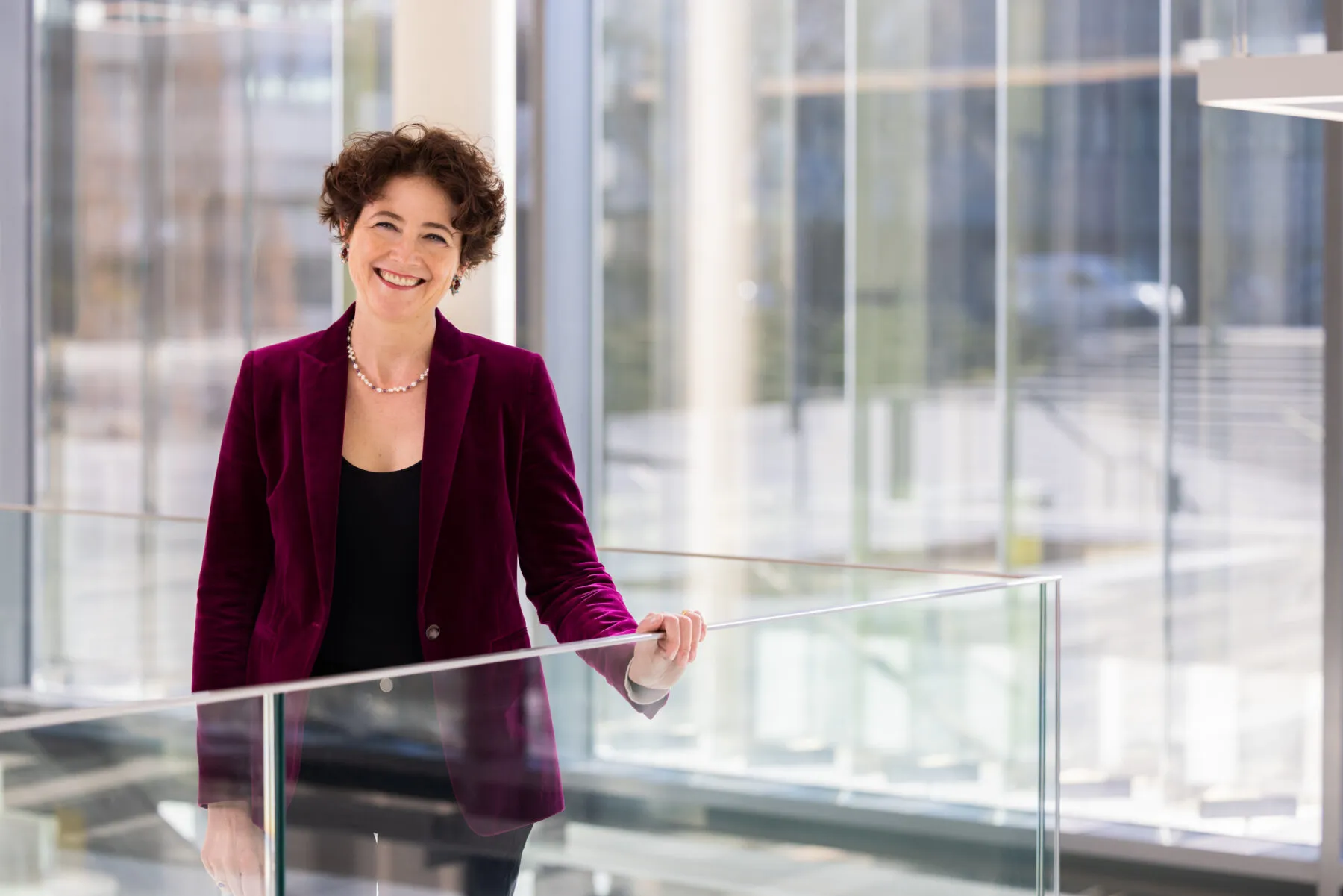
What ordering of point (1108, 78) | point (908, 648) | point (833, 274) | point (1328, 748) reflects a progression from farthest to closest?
point (833, 274) → point (1108, 78) → point (1328, 748) → point (908, 648)

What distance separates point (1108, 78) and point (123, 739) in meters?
4.74

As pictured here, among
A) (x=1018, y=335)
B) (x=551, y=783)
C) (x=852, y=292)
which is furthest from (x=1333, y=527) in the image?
(x=551, y=783)

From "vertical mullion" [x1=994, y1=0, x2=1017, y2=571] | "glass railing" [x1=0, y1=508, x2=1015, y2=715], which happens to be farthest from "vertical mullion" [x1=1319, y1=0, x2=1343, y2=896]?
"glass railing" [x1=0, y1=508, x2=1015, y2=715]

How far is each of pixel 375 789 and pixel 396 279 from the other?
0.84 m

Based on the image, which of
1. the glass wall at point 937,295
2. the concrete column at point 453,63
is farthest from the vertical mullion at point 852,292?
the concrete column at point 453,63

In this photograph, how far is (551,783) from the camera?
8.70 ft

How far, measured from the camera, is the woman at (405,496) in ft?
8.73

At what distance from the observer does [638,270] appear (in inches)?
283

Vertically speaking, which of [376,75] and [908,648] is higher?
[376,75]

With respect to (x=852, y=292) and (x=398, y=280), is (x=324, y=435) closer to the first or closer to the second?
(x=398, y=280)

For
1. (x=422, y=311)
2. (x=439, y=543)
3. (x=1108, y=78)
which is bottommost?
(x=439, y=543)

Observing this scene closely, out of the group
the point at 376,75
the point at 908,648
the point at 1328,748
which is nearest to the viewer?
the point at 908,648

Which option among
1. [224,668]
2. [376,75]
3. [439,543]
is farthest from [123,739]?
[376,75]

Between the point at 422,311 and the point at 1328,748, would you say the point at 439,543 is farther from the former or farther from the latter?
the point at 1328,748
